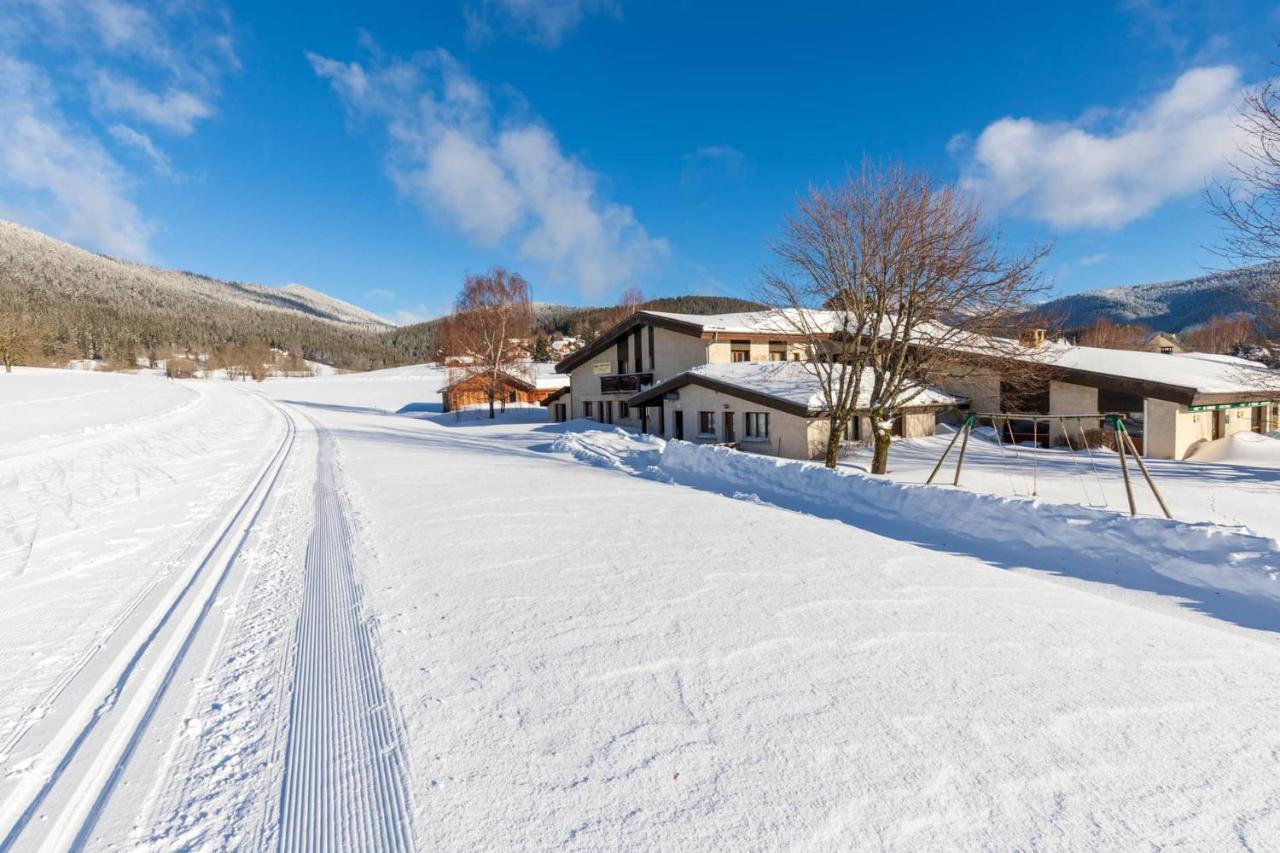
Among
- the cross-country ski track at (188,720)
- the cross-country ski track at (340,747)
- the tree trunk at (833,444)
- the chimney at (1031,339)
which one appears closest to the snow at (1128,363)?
the chimney at (1031,339)

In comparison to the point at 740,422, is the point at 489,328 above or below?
above

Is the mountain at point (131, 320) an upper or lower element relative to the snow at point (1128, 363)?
upper

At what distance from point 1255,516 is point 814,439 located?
448 inches

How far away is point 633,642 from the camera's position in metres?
4.00

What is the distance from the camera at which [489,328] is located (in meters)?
36.9

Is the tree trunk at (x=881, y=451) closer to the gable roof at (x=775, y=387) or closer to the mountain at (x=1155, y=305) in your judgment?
the gable roof at (x=775, y=387)

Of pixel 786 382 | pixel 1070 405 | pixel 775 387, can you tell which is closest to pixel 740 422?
pixel 775 387

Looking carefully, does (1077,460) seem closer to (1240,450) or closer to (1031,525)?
(1240,450)

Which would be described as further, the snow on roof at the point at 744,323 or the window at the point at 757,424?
the snow on roof at the point at 744,323

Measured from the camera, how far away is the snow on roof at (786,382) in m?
19.9

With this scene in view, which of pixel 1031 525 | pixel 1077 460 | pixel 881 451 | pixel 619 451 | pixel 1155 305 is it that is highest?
pixel 1155 305

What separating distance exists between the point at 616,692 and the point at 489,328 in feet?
118

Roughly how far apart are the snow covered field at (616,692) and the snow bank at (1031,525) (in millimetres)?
168

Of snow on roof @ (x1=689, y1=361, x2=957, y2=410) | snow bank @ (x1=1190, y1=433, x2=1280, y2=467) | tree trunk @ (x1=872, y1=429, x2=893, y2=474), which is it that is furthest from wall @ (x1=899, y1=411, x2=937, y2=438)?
tree trunk @ (x1=872, y1=429, x2=893, y2=474)
